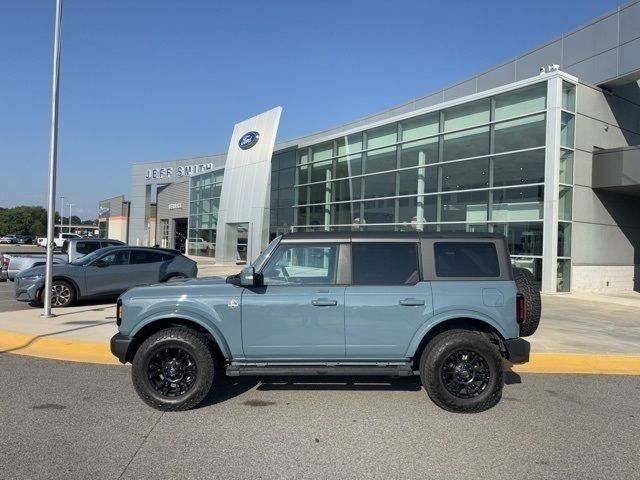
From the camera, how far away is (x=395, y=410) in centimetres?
500

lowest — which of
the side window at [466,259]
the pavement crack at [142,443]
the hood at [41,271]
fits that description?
the pavement crack at [142,443]

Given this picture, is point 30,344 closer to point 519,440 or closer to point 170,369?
point 170,369

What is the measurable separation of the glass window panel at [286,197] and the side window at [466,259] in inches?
968

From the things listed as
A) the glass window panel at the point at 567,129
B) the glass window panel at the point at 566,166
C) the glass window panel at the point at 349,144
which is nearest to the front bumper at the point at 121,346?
the glass window panel at the point at 566,166

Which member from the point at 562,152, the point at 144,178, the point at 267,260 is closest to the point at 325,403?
the point at 267,260

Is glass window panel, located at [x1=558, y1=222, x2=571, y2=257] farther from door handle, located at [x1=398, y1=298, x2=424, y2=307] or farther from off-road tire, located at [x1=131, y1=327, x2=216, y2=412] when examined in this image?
off-road tire, located at [x1=131, y1=327, x2=216, y2=412]

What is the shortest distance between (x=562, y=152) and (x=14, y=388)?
648 inches

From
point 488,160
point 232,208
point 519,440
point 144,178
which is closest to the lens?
point 519,440

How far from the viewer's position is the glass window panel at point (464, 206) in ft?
60.5

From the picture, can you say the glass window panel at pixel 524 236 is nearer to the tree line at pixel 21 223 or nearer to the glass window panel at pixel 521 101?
the glass window panel at pixel 521 101

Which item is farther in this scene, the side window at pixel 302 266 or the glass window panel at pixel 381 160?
the glass window panel at pixel 381 160

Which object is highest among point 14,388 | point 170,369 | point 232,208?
point 232,208

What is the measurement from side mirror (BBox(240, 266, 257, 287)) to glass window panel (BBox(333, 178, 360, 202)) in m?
19.6

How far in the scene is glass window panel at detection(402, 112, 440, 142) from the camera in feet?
67.8
